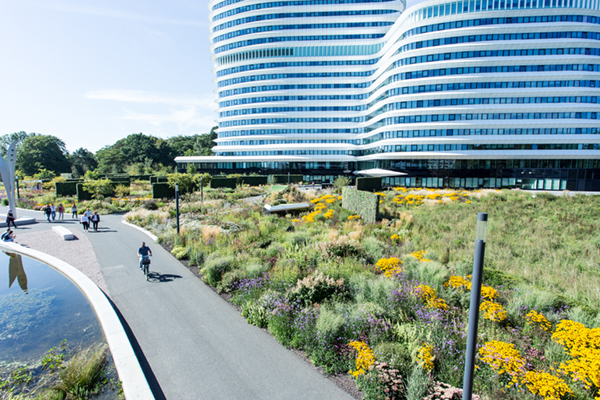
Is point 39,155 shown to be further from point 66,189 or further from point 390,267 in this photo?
point 390,267

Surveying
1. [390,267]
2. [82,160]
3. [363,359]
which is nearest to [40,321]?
[363,359]

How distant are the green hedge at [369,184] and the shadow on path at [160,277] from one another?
92.7ft

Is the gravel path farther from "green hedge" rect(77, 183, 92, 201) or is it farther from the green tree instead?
"green hedge" rect(77, 183, 92, 201)

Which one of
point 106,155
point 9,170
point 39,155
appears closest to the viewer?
point 9,170

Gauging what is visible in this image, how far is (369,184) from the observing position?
39.2 metres

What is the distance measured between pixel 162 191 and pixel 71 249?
1960 cm

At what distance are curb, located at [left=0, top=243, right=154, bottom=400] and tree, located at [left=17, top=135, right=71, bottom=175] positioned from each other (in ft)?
312

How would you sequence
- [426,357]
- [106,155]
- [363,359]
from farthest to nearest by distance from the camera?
1. [106,155]
2. [363,359]
3. [426,357]

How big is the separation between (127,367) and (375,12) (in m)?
81.7

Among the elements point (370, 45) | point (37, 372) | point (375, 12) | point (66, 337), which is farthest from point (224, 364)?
point (375, 12)

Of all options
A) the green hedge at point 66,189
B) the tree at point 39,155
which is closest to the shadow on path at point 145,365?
the green hedge at point 66,189

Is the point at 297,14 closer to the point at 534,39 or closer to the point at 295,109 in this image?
the point at 295,109

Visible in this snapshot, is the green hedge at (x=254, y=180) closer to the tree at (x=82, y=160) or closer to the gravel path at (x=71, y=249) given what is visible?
the gravel path at (x=71, y=249)

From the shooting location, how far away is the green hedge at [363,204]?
18.7m
